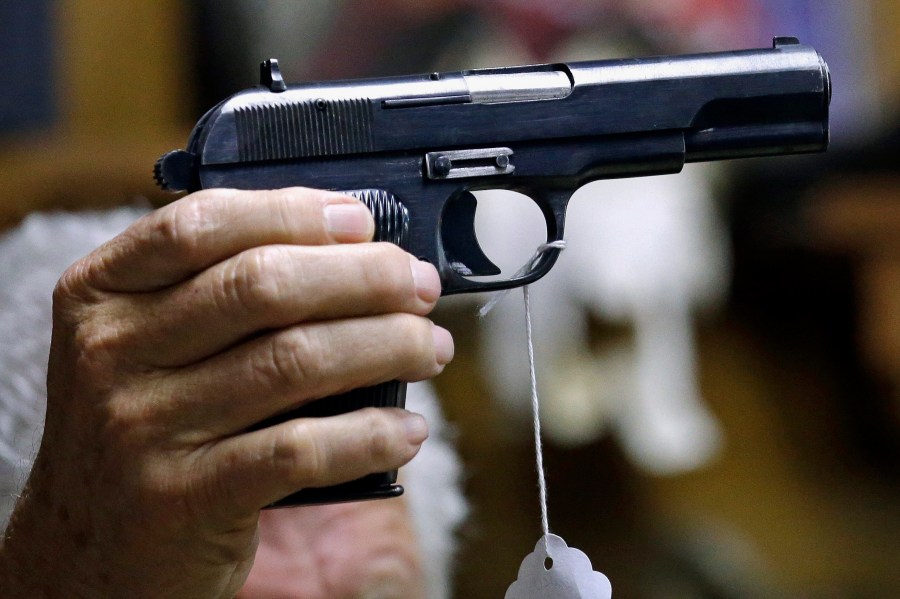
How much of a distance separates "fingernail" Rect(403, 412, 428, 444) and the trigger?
10 centimetres

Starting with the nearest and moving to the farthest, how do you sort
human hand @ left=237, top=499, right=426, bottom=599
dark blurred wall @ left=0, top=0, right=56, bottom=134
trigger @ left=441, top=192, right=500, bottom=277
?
trigger @ left=441, top=192, right=500, bottom=277 → human hand @ left=237, top=499, right=426, bottom=599 → dark blurred wall @ left=0, top=0, right=56, bottom=134

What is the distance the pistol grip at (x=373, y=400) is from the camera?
1.80ft

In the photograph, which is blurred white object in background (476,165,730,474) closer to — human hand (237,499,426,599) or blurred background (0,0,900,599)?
blurred background (0,0,900,599)

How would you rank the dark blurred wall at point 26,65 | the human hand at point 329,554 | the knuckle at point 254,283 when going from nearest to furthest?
1. the knuckle at point 254,283
2. the human hand at point 329,554
3. the dark blurred wall at point 26,65

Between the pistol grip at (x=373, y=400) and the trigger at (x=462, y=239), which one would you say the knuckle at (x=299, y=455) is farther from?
the trigger at (x=462, y=239)

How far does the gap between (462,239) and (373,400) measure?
12 cm

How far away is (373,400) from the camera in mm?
553

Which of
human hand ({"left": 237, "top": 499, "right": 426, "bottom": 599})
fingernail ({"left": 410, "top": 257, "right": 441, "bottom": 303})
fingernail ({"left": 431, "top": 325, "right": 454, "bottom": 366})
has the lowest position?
human hand ({"left": 237, "top": 499, "right": 426, "bottom": 599})

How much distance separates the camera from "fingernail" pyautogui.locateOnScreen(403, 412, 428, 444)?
1.78ft

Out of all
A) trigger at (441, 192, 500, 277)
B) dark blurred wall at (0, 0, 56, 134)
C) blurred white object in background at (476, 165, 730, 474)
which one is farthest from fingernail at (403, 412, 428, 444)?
dark blurred wall at (0, 0, 56, 134)

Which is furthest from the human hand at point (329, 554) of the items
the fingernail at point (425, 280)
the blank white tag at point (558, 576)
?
the fingernail at point (425, 280)

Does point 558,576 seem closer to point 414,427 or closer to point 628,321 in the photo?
point 414,427

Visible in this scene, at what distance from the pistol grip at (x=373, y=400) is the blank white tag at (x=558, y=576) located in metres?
0.12

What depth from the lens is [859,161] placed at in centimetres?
169
